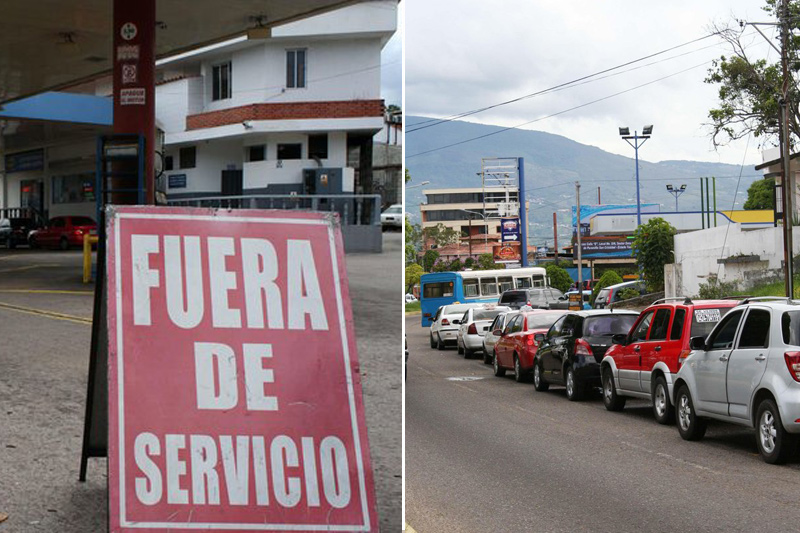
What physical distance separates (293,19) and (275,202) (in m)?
3.24

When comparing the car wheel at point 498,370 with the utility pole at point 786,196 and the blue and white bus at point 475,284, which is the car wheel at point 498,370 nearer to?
the utility pole at point 786,196

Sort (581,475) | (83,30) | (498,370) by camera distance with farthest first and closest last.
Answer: (498,370), (83,30), (581,475)

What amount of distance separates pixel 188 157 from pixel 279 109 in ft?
5.34

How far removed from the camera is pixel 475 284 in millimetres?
45250

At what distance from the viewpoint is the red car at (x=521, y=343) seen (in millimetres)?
21469

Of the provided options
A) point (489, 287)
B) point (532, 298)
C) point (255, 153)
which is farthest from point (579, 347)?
point (489, 287)

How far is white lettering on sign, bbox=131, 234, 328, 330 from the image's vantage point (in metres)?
4.52

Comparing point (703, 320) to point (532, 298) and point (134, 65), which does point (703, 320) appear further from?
point (532, 298)

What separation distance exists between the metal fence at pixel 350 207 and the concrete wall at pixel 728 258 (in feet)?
105

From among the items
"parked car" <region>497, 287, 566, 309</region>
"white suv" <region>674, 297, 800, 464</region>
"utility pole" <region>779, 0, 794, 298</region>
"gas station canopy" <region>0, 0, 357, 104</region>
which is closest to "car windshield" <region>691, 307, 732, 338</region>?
"white suv" <region>674, 297, 800, 464</region>

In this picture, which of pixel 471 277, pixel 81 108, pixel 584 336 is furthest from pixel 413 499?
pixel 471 277

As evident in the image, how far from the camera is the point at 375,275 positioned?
23.5 ft

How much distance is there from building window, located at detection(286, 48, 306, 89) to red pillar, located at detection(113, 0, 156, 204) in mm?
3471

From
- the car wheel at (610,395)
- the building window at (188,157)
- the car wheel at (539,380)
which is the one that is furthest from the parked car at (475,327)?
the building window at (188,157)
